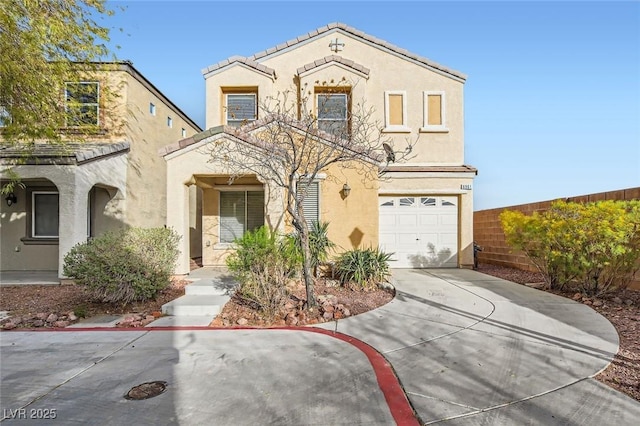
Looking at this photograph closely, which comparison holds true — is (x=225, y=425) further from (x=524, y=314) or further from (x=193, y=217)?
(x=193, y=217)

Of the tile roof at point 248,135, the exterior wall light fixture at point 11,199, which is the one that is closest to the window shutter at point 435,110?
the tile roof at point 248,135

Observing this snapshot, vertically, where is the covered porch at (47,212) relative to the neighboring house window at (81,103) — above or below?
below

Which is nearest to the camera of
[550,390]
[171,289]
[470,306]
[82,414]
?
[82,414]

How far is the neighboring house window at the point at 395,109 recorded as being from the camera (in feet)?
45.4

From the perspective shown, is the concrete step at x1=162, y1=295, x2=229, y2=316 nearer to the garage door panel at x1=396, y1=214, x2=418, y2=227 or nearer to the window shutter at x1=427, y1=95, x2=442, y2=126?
the garage door panel at x1=396, y1=214, x2=418, y2=227

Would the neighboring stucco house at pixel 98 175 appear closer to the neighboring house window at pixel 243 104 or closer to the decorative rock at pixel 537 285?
the neighboring house window at pixel 243 104

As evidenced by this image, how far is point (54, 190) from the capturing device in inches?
520

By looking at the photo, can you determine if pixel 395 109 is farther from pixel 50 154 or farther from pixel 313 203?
pixel 50 154

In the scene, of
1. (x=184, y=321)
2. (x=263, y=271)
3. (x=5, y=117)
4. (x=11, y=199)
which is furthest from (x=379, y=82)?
(x=11, y=199)

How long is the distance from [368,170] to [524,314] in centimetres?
541

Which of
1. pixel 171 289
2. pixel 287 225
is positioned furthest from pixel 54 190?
pixel 287 225

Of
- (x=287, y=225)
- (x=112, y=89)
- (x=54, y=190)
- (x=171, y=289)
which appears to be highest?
(x=112, y=89)

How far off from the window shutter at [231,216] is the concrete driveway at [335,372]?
661 cm

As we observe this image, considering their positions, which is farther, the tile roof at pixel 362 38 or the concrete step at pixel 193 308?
the tile roof at pixel 362 38
